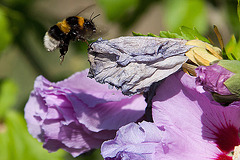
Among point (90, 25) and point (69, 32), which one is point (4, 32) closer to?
point (69, 32)

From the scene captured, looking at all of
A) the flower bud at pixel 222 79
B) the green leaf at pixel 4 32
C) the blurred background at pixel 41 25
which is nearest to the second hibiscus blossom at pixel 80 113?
the flower bud at pixel 222 79

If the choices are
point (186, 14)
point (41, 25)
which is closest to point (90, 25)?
point (186, 14)

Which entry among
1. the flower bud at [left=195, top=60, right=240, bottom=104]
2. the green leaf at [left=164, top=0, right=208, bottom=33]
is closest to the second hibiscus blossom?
the flower bud at [left=195, top=60, right=240, bottom=104]

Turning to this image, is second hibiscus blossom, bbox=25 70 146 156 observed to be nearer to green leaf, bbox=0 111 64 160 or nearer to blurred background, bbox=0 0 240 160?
blurred background, bbox=0 0 240 160

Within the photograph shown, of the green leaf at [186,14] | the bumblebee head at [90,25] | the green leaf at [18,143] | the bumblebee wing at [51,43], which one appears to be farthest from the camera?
the green leaf at [18,143]

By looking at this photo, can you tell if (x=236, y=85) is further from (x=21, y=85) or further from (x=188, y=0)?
(x=21, y=85)

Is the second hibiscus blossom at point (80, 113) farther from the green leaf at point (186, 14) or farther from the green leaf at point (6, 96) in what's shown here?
the green leaf at point (6, 96)
